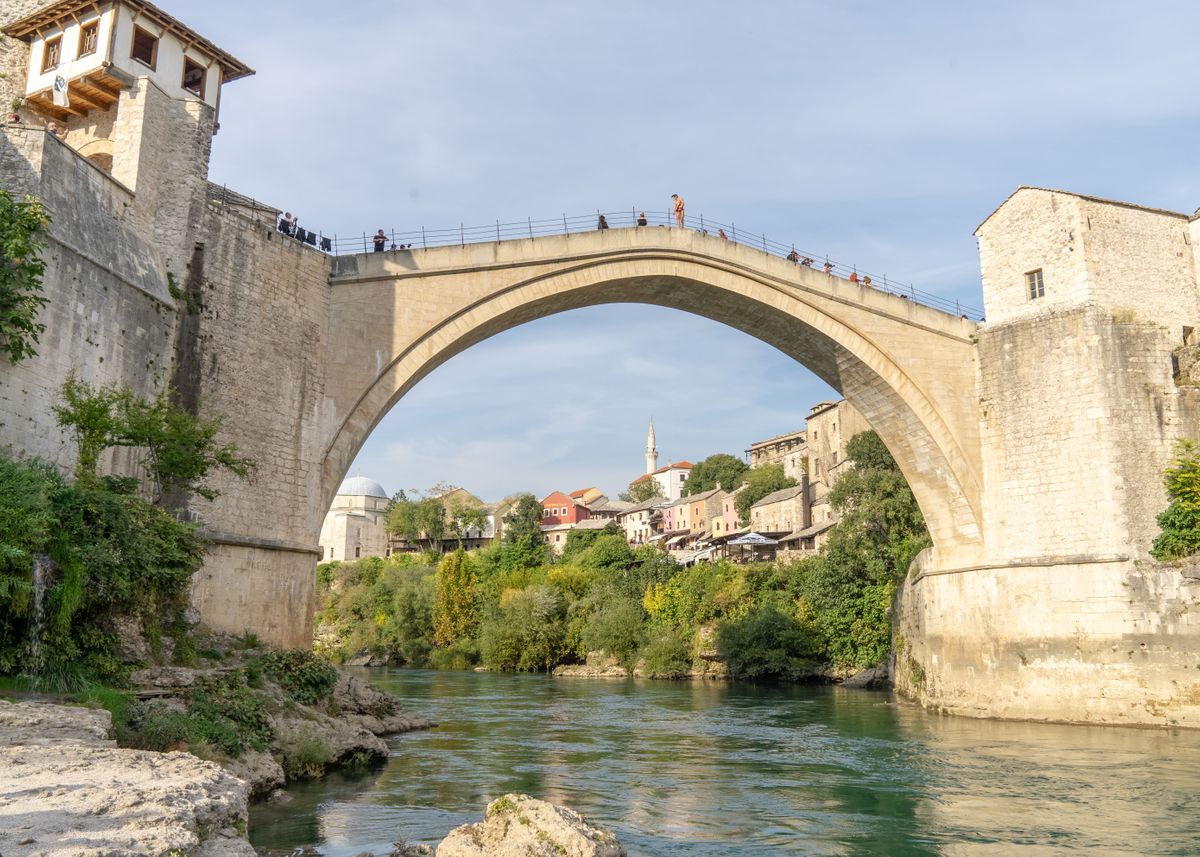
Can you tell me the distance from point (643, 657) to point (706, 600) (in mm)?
3030

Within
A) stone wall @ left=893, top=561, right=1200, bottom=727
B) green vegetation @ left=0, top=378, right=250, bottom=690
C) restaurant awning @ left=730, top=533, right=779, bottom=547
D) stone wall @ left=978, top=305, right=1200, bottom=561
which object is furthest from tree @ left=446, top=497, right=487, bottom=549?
green vegetation @ left=0, top=378, right=250, bottom=690

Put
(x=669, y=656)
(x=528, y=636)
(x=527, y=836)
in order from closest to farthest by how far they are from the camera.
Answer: (x=527, y=836)
(x=669, y=656)
(x=528, y=636)

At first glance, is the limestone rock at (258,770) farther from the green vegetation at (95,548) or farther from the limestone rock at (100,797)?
the limestone rock at (100,797)

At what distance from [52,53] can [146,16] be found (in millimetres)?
1675

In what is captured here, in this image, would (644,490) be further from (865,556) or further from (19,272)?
(19,272)

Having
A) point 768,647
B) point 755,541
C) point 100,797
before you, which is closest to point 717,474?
point 755,541

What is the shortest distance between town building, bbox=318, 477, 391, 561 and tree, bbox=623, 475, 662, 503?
25.9 m

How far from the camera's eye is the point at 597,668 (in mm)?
34781

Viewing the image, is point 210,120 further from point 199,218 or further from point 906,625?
point 906,625

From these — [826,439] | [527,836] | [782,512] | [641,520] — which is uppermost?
[826,439]

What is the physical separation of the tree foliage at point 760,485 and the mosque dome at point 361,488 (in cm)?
2778

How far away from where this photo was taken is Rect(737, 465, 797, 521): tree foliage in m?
59.8

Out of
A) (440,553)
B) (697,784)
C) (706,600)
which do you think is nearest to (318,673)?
(697,784)

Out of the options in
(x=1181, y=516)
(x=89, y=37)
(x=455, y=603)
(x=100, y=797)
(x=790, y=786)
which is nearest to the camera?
(x=100, y=797)
